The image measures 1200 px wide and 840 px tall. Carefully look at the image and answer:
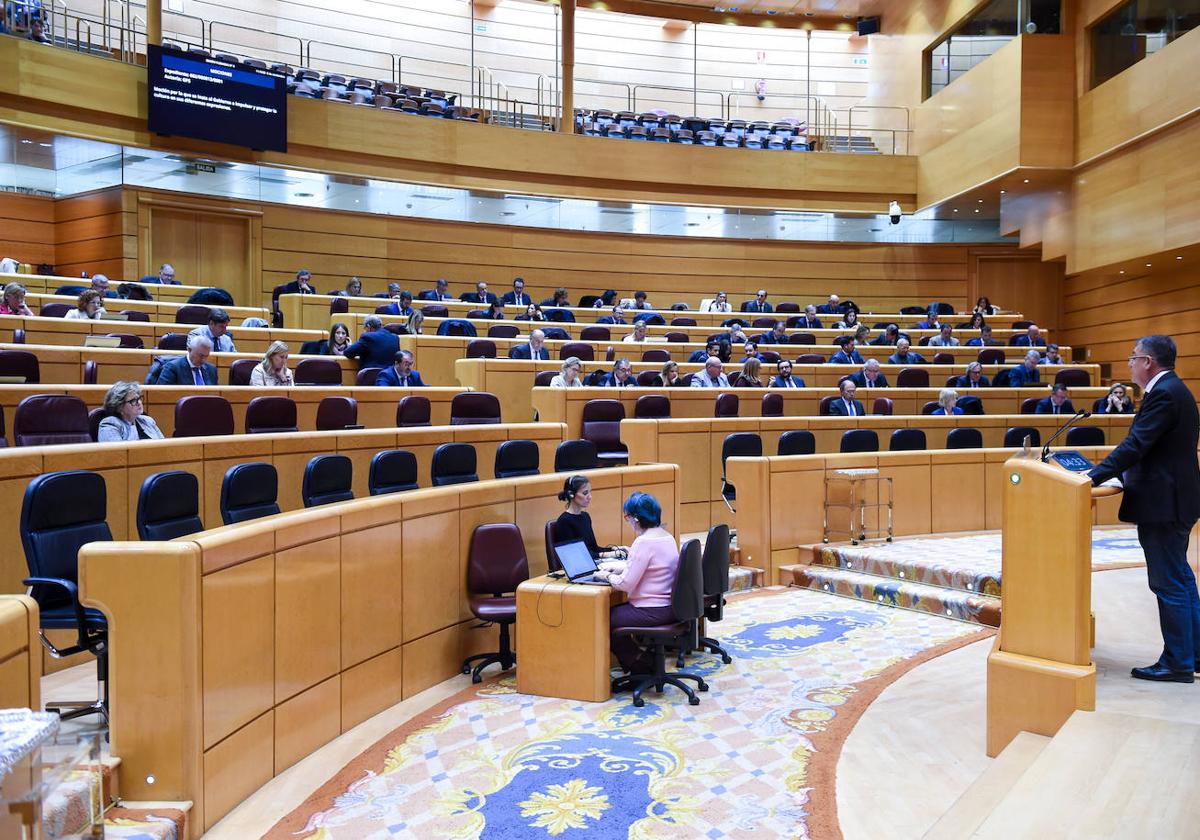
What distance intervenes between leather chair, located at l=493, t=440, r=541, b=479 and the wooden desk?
1583mm

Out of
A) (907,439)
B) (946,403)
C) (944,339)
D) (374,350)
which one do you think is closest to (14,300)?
(374,350)

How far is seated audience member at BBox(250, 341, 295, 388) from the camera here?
269 inches

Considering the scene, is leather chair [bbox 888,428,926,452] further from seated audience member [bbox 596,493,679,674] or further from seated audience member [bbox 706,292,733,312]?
seated audience member [bbox 706,292,733,312]

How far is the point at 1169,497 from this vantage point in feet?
12.4

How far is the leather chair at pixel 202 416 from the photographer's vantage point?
571 centimetres

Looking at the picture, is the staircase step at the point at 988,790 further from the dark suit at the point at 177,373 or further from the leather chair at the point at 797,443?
the dark suit at the point at 177,373

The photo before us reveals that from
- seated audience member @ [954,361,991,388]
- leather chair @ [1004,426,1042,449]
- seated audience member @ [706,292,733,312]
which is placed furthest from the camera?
seated audience member @ [706,292,733,312]

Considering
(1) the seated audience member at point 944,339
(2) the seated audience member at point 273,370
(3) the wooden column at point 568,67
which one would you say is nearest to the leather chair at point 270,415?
(2) the seated audience member at point 273,370

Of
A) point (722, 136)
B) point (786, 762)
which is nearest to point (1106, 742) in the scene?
point (786, 762)

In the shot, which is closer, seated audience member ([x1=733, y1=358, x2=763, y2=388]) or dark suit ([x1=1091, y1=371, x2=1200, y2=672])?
dark suit ([x1=1091, y1=371, x2=1200, y2=672])

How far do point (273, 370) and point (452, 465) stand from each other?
189cm

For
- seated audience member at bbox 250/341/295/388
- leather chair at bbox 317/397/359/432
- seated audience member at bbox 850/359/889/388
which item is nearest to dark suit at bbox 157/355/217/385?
seated audience member at bbox 250/341/295/388

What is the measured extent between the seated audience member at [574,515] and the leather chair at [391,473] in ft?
2.80

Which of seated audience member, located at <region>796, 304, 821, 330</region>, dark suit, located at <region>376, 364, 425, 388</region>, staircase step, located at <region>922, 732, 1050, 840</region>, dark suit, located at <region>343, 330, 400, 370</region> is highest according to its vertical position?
seated audience member, located at <region>796, 304, 821, 330</region>
